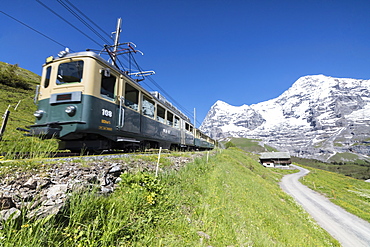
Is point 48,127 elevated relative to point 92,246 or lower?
elevated

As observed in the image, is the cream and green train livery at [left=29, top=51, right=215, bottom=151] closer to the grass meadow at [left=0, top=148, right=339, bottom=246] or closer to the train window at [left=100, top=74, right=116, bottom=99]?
the train window at [left=100, top=74, right=116, bottom=99]

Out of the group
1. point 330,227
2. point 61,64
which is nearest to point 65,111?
point 61,64

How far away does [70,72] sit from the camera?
6688 mm

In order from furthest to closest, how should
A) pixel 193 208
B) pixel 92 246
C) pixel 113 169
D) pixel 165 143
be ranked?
1. pixel 165 143
2. pixel 193 208
3. pixel 113 169
4. pixel 92 246

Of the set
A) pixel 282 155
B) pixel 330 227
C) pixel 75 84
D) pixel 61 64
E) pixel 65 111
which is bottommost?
pixel 330 227

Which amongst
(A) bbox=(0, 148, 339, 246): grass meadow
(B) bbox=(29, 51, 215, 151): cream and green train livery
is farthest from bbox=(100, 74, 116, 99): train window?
(A) bbox=(0, 148, 339, 246): grass meadow

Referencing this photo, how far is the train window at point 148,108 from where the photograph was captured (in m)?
9.32

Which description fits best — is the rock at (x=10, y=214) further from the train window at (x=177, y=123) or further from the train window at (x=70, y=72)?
the train window at (x=177, y=123)

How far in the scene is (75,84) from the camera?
6.26 meters

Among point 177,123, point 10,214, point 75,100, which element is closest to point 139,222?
point 10,214

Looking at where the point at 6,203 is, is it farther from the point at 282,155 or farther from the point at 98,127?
the point at 282,155

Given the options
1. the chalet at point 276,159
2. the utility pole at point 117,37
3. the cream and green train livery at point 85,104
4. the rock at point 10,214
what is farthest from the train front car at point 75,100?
the chalet at point 276,159

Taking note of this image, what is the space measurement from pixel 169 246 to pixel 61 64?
25.1 ft

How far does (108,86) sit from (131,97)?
143 centimetres
